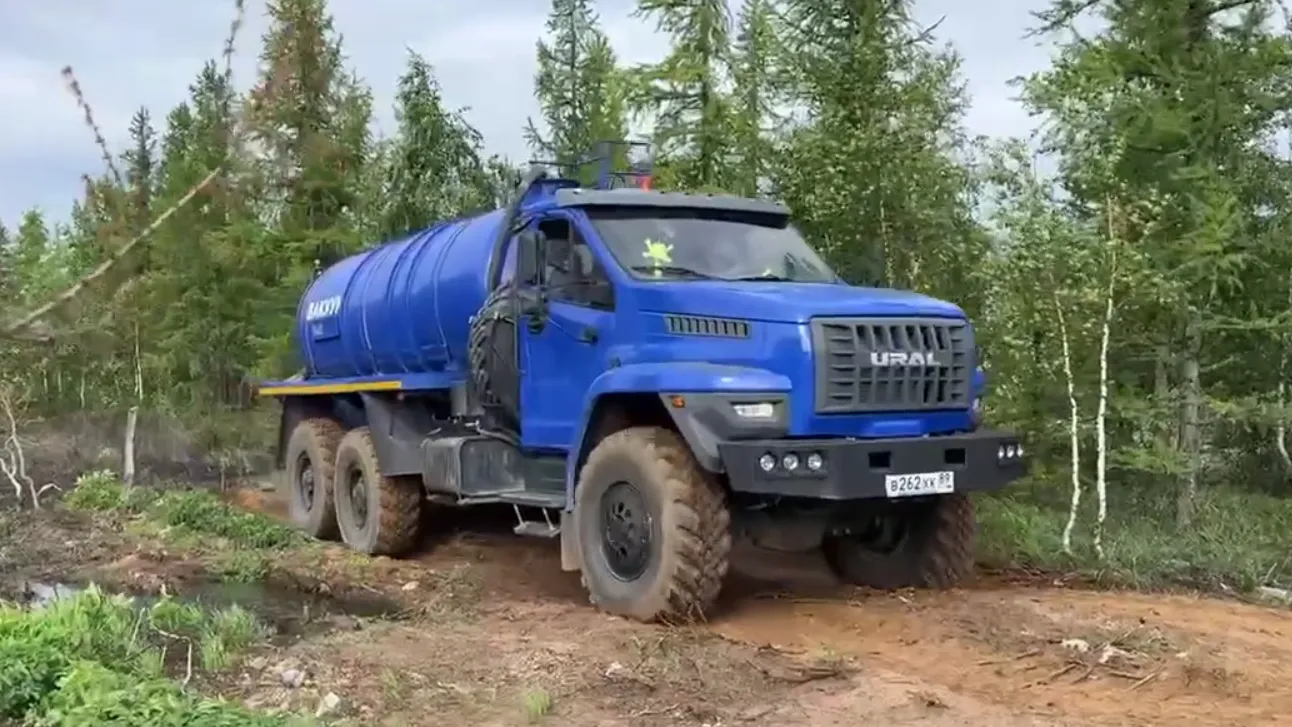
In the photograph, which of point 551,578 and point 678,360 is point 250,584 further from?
point 678,360

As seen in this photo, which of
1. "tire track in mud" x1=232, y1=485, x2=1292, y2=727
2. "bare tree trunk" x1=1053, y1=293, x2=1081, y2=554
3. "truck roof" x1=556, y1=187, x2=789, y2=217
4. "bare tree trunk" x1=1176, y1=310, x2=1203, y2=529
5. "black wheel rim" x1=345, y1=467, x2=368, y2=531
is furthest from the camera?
"black wheel rim" x1=345, y1=467, x2=368, y2=531

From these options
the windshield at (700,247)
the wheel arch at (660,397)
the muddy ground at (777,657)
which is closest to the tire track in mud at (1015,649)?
the muddy ground at (777,657)

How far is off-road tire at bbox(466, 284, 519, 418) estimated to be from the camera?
9.77 meters

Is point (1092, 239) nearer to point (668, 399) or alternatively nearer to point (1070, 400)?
point (1070, 400)

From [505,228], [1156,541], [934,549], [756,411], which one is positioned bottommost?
[1156,541]

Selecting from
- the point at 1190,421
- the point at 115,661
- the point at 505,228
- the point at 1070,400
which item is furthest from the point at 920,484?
the point at 115,661

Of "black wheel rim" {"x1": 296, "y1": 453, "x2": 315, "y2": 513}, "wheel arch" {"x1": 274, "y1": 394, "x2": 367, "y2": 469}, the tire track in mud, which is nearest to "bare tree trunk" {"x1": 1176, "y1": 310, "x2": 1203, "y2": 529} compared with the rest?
the tire track in mud

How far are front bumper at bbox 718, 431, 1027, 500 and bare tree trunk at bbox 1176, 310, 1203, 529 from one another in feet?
11.3

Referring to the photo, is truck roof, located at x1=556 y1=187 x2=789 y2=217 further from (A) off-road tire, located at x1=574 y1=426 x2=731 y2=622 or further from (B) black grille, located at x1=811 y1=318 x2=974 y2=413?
(B) black grille, located at x1=811 y1=318 x2=974 y2=413

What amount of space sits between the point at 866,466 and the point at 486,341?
3501 millimetres

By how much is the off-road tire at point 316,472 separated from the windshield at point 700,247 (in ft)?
15.8

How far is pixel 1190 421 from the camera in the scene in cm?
1102

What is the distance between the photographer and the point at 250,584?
10047 millimetres

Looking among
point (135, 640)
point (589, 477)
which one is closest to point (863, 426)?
point (589, 477)
